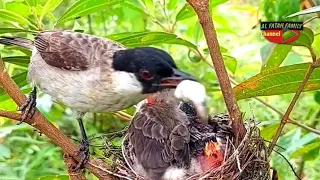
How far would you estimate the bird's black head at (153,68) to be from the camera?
6.66 ft

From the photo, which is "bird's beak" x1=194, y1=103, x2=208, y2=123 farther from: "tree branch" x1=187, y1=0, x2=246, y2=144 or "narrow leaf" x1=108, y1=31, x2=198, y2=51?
"tree branch" x1=187, y1=0, x2=246, y2=144

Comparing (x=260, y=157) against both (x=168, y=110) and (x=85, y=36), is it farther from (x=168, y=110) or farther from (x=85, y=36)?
(x=85, y=36)

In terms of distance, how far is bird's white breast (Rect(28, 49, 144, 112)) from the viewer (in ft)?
7.12

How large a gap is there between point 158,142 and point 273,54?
50cm

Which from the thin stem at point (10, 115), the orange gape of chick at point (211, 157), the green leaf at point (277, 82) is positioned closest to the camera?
the thin stem at point (10, 115)

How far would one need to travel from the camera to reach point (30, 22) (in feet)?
7.53

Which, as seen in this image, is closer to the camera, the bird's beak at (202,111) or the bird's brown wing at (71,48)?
the bird's beak at (202,111)

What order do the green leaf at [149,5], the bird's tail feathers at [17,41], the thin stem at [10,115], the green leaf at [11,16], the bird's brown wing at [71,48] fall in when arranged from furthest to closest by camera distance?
the green leaf at [149,5]
the bird's tail feathers at [17,41]
the bird's brown wing at [71,48]
the green leaf at [11,16]
the thin stem at [10,115]

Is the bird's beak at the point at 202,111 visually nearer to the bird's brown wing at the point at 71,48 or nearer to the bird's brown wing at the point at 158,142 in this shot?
the bird's brown wing at the point at 158,142

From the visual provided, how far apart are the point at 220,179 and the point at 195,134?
0.34 m

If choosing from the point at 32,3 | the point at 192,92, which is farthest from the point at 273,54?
the point at 32,3

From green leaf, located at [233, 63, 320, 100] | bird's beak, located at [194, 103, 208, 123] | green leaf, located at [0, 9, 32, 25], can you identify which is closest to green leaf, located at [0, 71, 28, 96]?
green leaf, located at [0, 9, 32, 25]

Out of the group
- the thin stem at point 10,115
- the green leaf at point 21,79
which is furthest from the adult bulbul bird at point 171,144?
the thin stem at point 10,115

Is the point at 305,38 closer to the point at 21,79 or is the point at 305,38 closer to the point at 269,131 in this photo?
the point at 269,131
